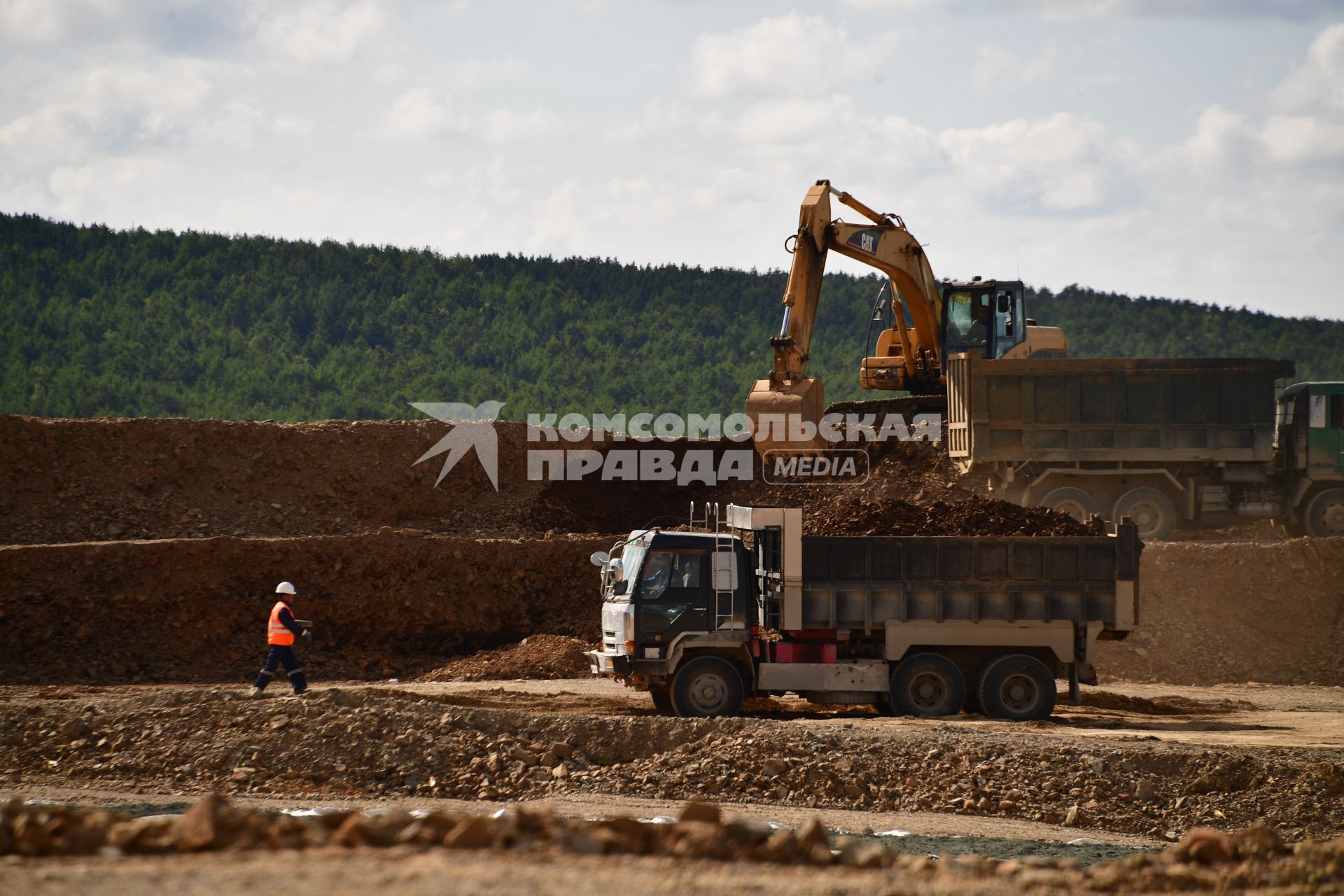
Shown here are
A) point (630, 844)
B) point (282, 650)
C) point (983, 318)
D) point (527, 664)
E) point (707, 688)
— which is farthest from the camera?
point (983, 318)

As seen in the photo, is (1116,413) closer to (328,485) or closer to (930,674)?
(930,674)

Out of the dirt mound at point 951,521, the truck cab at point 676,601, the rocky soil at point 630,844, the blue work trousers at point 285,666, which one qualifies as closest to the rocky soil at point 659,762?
the blue work trousers at point 285,666

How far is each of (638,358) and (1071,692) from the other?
4803 centimetres

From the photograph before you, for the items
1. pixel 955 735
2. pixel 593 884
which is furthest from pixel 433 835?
pixel 955 735

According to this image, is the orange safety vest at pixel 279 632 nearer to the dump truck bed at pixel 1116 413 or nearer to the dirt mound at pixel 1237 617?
the dump truck bed at pixel 1116 413

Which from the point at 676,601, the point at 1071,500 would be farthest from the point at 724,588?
the point at 1071,500

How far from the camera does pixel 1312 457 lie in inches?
807

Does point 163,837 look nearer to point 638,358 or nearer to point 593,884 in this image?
point 593,884

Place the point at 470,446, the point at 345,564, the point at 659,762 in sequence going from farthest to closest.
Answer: the point at 470,446, the point at 345,564, the point at 659,762

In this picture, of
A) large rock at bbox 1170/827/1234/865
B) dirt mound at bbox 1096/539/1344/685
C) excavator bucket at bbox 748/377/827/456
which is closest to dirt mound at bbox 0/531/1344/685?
dirt mound at bbox 1096/539/1344/685

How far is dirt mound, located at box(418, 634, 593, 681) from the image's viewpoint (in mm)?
17594

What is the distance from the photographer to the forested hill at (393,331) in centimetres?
4809

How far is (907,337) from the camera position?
24.4 metres

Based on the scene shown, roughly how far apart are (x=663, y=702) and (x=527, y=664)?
4.44 meters
